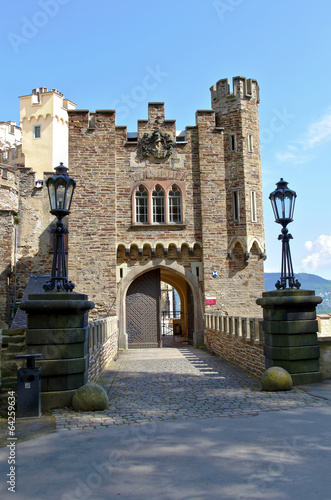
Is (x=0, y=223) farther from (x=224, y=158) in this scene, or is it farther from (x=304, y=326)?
(x=304, y=326)

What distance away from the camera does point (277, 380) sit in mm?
7836

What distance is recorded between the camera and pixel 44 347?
6.89m

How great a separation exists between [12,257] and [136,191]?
7.76 meters

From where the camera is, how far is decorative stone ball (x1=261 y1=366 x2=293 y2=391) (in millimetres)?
7836

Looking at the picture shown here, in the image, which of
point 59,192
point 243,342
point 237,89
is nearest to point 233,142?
point 237,89

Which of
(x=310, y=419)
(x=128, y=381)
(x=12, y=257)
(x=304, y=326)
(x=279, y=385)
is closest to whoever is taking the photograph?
(x=310, y=419)

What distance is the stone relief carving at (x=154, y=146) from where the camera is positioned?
718 inches

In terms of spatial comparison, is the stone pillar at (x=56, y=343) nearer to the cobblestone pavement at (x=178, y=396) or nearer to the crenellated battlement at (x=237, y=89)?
the cobblestone pavement at (x=178, y=396)

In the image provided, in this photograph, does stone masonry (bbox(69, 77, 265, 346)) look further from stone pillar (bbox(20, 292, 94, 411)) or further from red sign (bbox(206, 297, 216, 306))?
stone pillar (bbox(20, 292, 94, 411))

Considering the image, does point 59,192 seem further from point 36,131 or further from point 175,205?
point 36,131

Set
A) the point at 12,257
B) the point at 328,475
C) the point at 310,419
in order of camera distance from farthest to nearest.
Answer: the point at 12,257 < the point at 310,419 < the point at 328,475

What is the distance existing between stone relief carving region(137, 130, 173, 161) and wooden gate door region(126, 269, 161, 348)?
4730 millimetres

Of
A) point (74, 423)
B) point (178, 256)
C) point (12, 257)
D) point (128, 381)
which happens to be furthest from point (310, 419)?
point (12, 257)

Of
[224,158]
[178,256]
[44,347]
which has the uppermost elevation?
[224,158]
